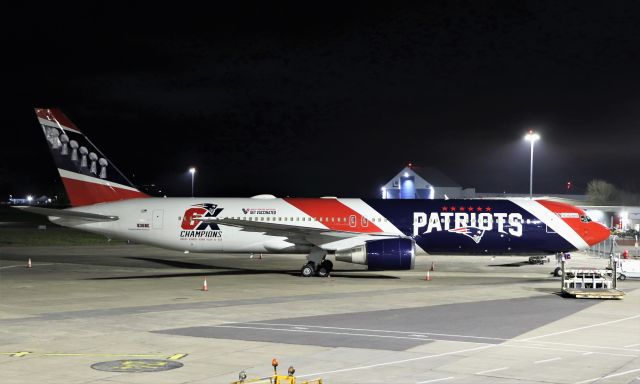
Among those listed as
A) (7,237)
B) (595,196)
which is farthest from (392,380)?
(595,196)

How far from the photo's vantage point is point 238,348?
18719 mm

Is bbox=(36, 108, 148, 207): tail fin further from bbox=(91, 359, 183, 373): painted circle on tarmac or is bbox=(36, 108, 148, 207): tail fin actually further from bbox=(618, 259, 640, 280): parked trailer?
bbox=(618, 259, 640, 280): parked trailer

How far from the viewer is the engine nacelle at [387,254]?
120 ft

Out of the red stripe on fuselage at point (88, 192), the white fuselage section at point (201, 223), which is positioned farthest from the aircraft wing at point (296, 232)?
the red stripe on fuselage at point (88, 192)

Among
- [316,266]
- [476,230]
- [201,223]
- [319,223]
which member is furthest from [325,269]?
A: [476,230]

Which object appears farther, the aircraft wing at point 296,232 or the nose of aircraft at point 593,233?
the nose of aircraft at point 593,233

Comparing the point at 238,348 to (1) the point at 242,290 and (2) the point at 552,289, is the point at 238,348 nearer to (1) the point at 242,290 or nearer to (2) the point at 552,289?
(1) the point at 242,290

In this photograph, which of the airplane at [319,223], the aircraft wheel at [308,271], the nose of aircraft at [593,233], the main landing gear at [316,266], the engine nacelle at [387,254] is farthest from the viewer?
the nose of aircraft at [593,233]

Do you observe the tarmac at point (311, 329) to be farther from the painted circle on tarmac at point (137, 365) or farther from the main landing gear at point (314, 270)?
the main landing gear at point (314, 270)

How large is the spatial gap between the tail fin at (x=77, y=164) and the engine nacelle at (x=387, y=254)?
14788 mm

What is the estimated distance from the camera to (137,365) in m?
16.6

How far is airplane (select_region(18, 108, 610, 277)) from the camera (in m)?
39.8

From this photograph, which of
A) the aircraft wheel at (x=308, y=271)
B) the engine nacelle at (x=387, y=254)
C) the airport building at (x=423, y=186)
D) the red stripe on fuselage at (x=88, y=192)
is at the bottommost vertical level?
the aircraft wheel at (x=308, y=271)

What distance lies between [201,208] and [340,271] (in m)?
8.81
